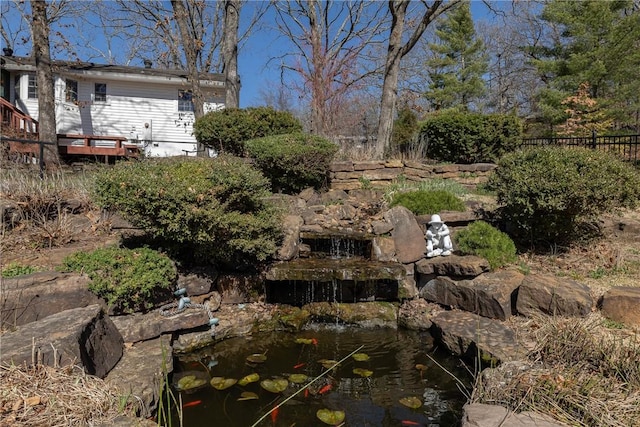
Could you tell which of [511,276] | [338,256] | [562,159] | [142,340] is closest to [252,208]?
[338,256]

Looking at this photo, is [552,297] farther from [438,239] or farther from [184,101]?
[184,101]

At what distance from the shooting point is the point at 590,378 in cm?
262

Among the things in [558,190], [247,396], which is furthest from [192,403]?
[558,190]

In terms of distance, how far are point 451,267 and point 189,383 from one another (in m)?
3.27

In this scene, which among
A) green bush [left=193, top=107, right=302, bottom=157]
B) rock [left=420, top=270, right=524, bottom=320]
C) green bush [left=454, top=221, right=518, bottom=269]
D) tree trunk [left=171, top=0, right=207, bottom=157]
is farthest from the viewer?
tree trunk [left=171, top=0, right=207, bottom=157]

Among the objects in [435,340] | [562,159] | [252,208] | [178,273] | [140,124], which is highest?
[140,124]

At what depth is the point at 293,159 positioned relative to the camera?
23.0ft

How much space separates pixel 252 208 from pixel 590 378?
12.1ft

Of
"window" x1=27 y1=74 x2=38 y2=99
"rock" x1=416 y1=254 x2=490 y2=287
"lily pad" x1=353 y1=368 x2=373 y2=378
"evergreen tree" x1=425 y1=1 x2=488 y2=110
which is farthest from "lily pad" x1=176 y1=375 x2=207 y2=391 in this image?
"evergreen tree" x1=425 y1=1 x2=488 y2=110

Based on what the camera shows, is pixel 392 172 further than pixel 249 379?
Yes

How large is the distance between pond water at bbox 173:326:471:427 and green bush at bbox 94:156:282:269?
3.53 ft

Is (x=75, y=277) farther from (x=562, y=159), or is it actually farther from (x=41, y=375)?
(x=562, y=159)

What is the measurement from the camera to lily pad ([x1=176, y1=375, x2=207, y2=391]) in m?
3.31

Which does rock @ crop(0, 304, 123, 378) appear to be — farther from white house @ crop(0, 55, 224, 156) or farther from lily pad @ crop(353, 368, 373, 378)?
white house @ crop(0, 55, 224, 156)
